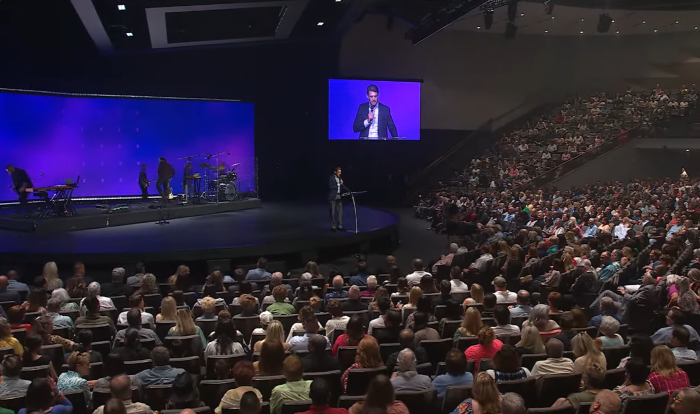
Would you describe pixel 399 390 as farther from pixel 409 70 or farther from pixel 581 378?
pixel 409 70

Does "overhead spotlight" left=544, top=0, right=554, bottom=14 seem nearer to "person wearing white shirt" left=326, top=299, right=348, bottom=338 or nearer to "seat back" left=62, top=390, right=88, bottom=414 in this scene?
"person wearing white shirt" left=326, top=299, right=348, bottom=338

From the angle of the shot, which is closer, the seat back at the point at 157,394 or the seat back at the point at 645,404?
the seat back at the point at 645,404

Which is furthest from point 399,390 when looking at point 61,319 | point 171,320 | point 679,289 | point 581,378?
point 679,289

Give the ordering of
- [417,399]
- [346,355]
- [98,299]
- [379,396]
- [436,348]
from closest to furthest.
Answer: [379,396] → [417,399] → [346,355] → [436,348] → [98,299]

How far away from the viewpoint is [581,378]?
421 centimetres

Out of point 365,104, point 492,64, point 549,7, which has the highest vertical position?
point 549,7

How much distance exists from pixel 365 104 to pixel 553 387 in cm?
1659

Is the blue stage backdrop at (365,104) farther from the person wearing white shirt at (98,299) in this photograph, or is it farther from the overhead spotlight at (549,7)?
the person wearing white shirt at (98,299)

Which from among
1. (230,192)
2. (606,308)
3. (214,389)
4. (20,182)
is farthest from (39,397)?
(230,192)

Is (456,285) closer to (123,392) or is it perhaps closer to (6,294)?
(123,392)

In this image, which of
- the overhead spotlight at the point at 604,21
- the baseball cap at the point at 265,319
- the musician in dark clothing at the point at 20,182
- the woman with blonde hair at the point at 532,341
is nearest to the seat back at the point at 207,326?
the baseball cap at the point at 265,319

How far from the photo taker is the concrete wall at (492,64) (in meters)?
21.7

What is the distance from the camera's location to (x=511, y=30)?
23.3 m

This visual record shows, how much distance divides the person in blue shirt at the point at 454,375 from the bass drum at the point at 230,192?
41.4 ft
